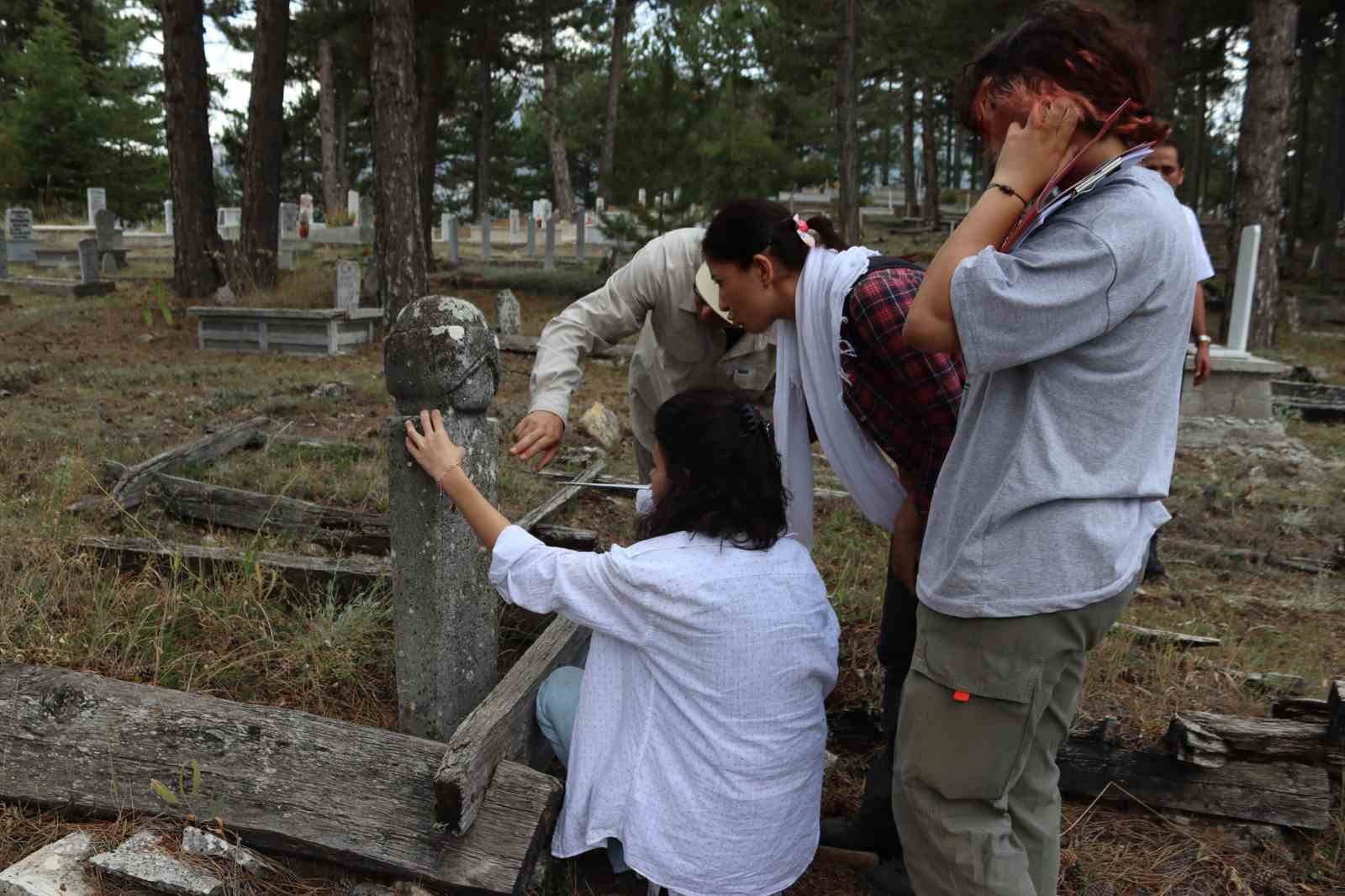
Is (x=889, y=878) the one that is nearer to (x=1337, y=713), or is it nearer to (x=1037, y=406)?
(x=1337, y=713)

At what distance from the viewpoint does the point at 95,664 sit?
314 centimetres

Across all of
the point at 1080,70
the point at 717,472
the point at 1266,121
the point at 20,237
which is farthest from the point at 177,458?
the point at 20,237

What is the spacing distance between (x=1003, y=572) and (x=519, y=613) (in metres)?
2.30

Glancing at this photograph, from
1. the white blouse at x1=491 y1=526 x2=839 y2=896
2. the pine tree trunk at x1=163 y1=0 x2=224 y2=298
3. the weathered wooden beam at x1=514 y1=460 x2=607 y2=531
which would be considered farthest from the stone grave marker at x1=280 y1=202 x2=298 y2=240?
the white blouse at x1=491 y1=526 x2=839 y2=896

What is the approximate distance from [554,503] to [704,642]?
2.53 m

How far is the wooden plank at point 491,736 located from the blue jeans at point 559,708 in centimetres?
3

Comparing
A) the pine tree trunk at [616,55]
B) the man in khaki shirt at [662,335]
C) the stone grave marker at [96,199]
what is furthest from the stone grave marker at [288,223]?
the man in khaki shirt at [662,335]

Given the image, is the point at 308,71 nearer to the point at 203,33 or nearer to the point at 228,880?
the point at 203,33

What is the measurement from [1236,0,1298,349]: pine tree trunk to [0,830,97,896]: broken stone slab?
1223 cm

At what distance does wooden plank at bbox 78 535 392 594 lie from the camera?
3637 mm

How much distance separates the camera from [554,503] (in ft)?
15.3

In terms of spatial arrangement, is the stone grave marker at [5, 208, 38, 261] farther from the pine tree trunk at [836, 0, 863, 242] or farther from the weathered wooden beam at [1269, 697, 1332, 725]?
the weathered wooden beam at [1269, 697, 1332, 725]

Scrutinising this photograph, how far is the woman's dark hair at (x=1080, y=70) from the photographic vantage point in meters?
1.59

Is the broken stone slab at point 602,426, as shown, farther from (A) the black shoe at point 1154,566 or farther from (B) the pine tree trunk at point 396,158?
(B) the pine tree trunk at point 396,158
